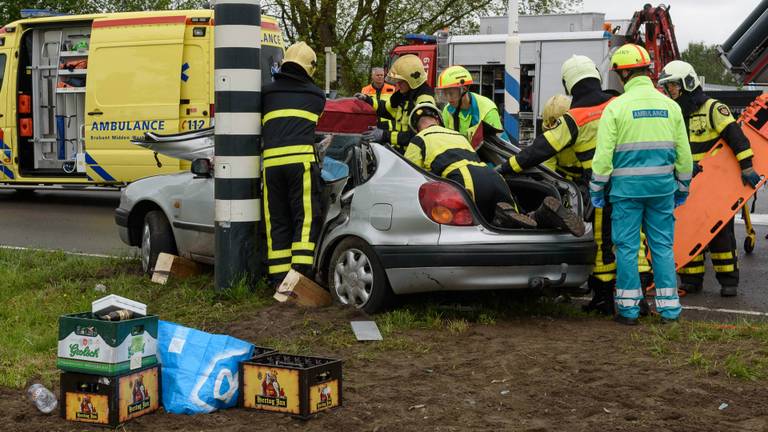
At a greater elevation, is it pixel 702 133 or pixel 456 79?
pixel 456 79

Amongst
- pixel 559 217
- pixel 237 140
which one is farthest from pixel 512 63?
pixel 559 217

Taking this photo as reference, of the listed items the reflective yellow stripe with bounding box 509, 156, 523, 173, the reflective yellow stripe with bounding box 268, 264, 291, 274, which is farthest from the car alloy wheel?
the reflective yellow stripe with bounding box 509, 156, 523, 173

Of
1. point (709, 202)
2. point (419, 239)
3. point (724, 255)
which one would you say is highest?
point (709, 202)

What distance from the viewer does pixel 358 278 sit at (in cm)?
659

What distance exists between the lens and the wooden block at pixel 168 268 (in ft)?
25.5

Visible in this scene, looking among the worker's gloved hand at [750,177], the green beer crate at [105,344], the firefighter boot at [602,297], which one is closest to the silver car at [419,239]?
the firefighter boot at [602,297]

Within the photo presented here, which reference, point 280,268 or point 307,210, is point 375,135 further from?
point 280,268

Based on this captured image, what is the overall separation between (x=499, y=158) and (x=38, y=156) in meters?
10.2

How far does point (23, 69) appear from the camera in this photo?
15.5 metres

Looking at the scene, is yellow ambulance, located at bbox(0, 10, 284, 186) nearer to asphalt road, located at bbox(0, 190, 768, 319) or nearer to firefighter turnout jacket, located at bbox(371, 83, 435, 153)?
asphalt road, located at bbox(0, 190, 768, 319)

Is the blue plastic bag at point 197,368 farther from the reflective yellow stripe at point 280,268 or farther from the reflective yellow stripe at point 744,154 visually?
the reflective yellow stripe at point 744,154

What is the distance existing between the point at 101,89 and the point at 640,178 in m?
9.88

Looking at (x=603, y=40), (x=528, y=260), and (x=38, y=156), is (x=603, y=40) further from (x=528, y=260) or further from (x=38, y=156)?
(x=528, y=260)

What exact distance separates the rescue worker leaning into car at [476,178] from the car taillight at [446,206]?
28 centimetres
